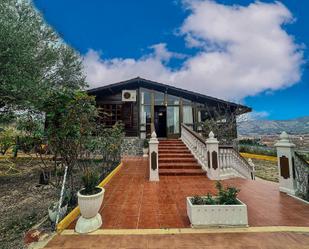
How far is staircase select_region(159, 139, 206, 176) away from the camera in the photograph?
7.45 m

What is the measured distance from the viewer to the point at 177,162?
27.7ft

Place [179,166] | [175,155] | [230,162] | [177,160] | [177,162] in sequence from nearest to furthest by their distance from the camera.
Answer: [230,162] < [179,166] < [177,162] < [177,160] < [175,155]

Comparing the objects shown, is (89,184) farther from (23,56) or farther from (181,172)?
(23,56)

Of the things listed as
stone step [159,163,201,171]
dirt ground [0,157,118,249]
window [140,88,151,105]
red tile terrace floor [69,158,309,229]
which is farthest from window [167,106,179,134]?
red tile terrace floor [69,158,309,229]

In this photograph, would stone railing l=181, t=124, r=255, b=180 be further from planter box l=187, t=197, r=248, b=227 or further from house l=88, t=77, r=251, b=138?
house l=88, t=77, r=251, b=138

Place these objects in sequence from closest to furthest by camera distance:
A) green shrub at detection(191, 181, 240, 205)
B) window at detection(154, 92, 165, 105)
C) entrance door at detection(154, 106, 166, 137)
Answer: green shrub at detection(191, 181, 240, 205)
window at detection(154, 92, 165, 105)
entrance door at detection(154, 106, 166, 137)

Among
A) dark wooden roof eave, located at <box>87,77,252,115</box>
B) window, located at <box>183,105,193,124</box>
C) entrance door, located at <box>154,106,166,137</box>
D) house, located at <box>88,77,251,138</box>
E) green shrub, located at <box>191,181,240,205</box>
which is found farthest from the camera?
entrance door, located at <box>154,106,166,137</box>

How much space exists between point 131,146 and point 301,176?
1048cm

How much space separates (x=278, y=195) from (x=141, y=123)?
399 inches

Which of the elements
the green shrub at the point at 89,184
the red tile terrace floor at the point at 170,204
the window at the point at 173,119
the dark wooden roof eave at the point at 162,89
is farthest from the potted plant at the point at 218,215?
the dark wooden roof eave at the point at 162,89

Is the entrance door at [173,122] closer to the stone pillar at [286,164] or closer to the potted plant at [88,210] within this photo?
the stone pillar at [286,164]

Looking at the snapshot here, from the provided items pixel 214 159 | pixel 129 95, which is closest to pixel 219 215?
pixel 214 159

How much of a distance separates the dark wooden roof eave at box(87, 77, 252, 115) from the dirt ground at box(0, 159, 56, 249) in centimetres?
712

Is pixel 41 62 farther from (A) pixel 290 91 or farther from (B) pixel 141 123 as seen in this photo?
(A) pixel 290 91
